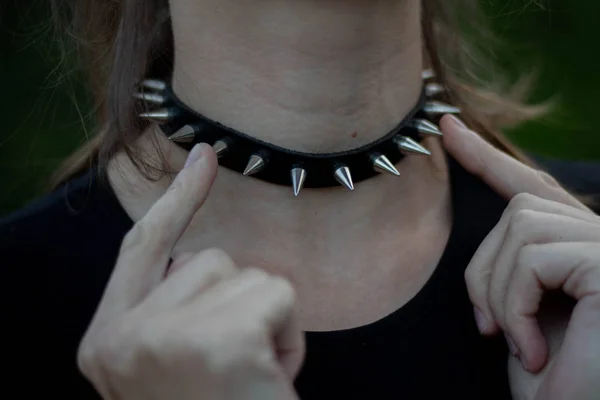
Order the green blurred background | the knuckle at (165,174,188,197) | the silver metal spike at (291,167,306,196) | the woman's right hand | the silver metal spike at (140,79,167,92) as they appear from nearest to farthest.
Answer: the woman's right hand, the knuckle at (165,174,188,197), the silver metal spike at (291,167,306,196), the silver metal spike at (140,79,167,92), the green blurred background

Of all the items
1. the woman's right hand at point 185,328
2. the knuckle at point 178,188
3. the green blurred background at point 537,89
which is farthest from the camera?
the green blurred background at point 537,89

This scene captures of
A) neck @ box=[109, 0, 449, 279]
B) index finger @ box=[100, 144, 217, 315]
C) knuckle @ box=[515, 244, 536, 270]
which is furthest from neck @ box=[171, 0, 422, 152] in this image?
knuckle @ box=[515, 244, 536, 270]

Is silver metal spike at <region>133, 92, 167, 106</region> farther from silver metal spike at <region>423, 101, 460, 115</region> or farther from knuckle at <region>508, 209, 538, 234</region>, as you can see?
knuckle at <region>508, 209, 538, 234</region>

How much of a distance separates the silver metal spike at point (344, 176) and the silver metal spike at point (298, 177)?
0.04m

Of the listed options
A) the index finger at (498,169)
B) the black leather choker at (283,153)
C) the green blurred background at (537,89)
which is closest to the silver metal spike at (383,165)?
the black leather choker at (283,153)

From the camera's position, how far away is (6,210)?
209 centimetres

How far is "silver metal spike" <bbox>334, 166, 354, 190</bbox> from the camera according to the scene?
870 millimetres

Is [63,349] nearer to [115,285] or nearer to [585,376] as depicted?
[115,285]

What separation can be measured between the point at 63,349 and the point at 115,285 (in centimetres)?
22

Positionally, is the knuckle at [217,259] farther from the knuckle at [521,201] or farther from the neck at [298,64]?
the knuckle at [521,201]

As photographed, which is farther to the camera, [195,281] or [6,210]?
[6,210]

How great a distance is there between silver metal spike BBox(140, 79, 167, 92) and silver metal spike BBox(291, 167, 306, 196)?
22 centimetres

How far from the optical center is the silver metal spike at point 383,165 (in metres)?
0.89

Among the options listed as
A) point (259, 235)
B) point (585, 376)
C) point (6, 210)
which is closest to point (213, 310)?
point (259, 235)
